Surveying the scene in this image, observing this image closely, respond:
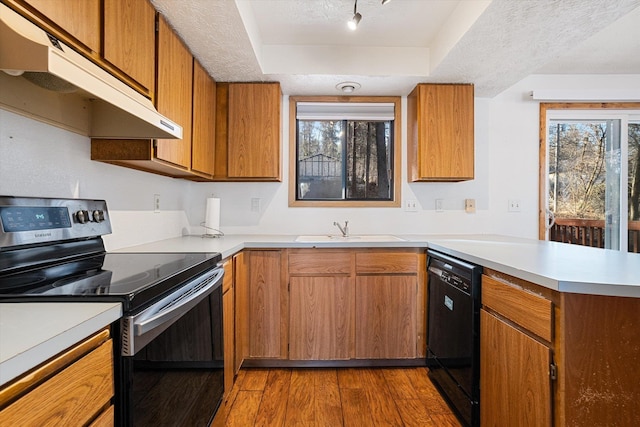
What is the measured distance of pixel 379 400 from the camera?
187 cm

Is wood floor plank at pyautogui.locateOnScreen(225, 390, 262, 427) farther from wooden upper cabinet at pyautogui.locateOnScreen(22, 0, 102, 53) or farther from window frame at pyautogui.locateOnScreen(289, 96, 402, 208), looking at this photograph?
wooden upper cabinet at pyautogui.locateOnScreen(22, 0, 102, 53)

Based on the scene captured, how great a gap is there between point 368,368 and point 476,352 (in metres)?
0.93

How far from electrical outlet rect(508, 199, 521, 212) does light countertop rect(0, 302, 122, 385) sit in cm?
305

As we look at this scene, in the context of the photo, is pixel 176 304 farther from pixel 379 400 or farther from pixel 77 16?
pixel 379 400

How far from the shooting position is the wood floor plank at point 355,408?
168cm

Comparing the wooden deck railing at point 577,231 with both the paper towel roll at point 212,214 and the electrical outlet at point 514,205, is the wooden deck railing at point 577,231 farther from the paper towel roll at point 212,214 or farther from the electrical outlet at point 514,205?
the paper towel roll at point 212,214

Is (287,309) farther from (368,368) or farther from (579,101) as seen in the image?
(579,101)

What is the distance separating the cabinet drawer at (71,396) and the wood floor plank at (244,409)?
114cm

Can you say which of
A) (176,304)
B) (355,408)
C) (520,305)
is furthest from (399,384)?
(176,304)

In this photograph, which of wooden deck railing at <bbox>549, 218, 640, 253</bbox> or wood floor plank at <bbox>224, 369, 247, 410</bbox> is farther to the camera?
wooden deck railing at <bbox>549, 218, 640, 253</bbox>

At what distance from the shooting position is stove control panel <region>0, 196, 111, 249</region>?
104 centimetres

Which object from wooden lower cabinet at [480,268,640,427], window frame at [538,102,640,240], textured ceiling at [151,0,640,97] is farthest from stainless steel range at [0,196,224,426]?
window frame at [538,102,640,240]

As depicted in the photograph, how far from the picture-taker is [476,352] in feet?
4.99

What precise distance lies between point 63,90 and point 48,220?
0.48 meters
